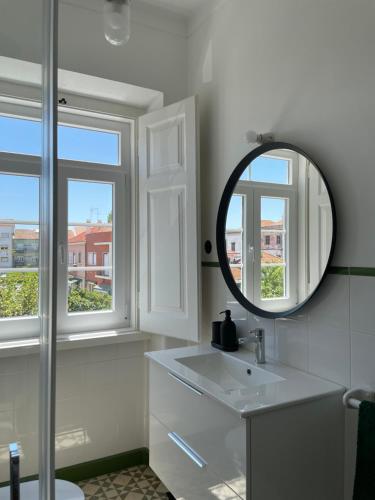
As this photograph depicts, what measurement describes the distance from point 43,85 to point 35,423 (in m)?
0.86

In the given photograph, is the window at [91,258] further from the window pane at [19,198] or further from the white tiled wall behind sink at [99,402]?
the window pane at [19,198]

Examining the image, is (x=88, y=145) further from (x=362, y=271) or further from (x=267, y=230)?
(x=362, y=271)

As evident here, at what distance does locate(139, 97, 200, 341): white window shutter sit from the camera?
2.10m

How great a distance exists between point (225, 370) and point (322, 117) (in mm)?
1155

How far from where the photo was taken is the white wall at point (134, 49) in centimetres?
203

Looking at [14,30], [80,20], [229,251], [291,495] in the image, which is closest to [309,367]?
[291,495]

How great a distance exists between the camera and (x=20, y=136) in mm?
1126

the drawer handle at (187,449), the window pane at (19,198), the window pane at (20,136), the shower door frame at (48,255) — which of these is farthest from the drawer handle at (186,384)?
the window pane at (20,136)

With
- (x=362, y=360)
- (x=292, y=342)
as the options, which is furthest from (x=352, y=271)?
(x=292, y=342)

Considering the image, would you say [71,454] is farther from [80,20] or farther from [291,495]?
[80,20]

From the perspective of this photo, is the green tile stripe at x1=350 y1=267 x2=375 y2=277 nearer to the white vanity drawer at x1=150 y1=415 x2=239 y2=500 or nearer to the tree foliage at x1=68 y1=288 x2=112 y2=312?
the white vanity drawer at x1=150 y1=415 x2=239 y2=500

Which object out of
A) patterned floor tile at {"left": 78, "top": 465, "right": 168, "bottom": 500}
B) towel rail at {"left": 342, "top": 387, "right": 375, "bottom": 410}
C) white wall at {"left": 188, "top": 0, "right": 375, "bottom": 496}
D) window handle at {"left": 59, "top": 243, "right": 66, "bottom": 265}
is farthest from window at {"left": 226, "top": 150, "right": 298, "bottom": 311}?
patterned floor tile at {"left": 78, "top": 465, "right": 168, "bottom": 500}

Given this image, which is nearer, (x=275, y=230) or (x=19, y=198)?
(x=19, y=198)

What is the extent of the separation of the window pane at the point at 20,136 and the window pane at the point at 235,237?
105 cm
